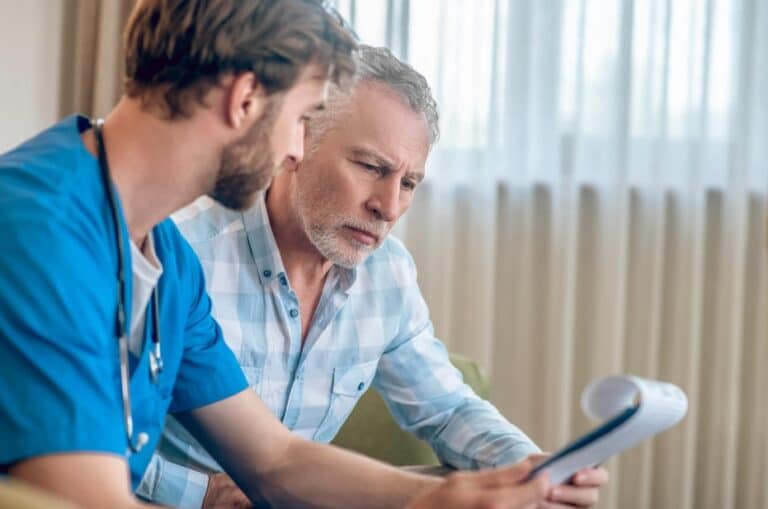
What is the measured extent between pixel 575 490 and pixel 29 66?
2.21 m

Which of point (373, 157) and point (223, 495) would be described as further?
point (373, 157)

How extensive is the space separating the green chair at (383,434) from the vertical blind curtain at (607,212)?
3.31ft

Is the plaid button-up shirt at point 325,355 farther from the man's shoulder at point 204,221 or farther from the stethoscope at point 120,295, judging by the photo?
the stethoscope at point 120,295

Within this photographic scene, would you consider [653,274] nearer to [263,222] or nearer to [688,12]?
[688,12]

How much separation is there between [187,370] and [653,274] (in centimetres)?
185

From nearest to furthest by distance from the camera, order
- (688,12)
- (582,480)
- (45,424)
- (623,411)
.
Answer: (45,424), (623,411), (582,480), (688,12)

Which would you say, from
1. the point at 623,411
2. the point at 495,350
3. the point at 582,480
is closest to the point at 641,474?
the point at 495,350

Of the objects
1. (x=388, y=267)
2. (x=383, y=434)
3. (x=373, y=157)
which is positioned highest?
(x=373, y=157)

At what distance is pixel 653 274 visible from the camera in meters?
3.04

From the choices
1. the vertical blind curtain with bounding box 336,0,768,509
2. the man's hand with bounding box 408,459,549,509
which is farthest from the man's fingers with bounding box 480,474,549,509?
the vertical blind curtain with bounding box 336,0,768,509

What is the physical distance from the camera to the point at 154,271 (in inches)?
50.8

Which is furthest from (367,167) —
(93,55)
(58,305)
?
(93,55)

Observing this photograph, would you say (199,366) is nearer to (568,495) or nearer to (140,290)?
(140,290)

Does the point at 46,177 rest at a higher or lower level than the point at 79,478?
higher
